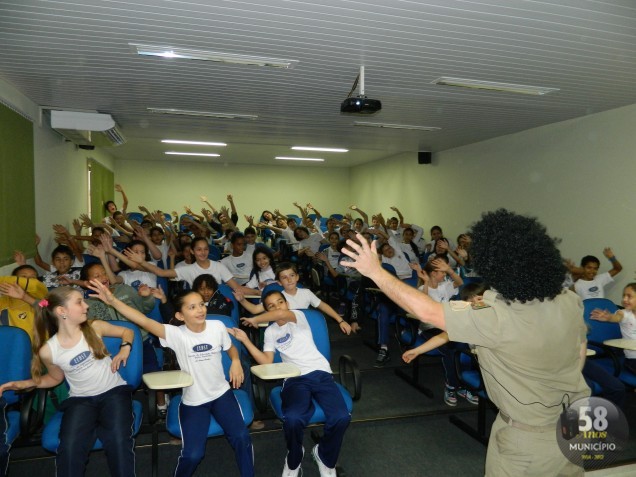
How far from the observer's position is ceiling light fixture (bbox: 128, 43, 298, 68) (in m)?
3.66

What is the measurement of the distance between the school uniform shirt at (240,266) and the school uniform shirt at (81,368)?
125 inches

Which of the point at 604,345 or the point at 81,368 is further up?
the point at 81,368

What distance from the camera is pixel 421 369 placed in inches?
189

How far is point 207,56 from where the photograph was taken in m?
3.84

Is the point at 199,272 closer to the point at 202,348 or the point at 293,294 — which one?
the point at 293,294

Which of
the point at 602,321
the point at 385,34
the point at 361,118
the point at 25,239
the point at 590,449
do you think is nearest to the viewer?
the point at 590,449

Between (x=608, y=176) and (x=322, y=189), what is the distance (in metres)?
11.2

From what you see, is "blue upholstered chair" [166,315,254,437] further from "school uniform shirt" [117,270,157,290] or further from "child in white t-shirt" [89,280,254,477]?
Answer: "school uniform shirt" [117,270,157,290]

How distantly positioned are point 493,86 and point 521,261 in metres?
3.82

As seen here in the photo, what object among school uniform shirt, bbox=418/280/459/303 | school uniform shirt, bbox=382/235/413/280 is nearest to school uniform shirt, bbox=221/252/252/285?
school uniform shirt, bbox=382/235/413/280

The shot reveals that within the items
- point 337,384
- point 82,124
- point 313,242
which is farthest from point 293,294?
point 313,242

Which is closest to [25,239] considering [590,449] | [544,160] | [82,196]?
[82,196]

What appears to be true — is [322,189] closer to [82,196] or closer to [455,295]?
[82,196]

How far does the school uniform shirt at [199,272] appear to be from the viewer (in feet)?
15.5
